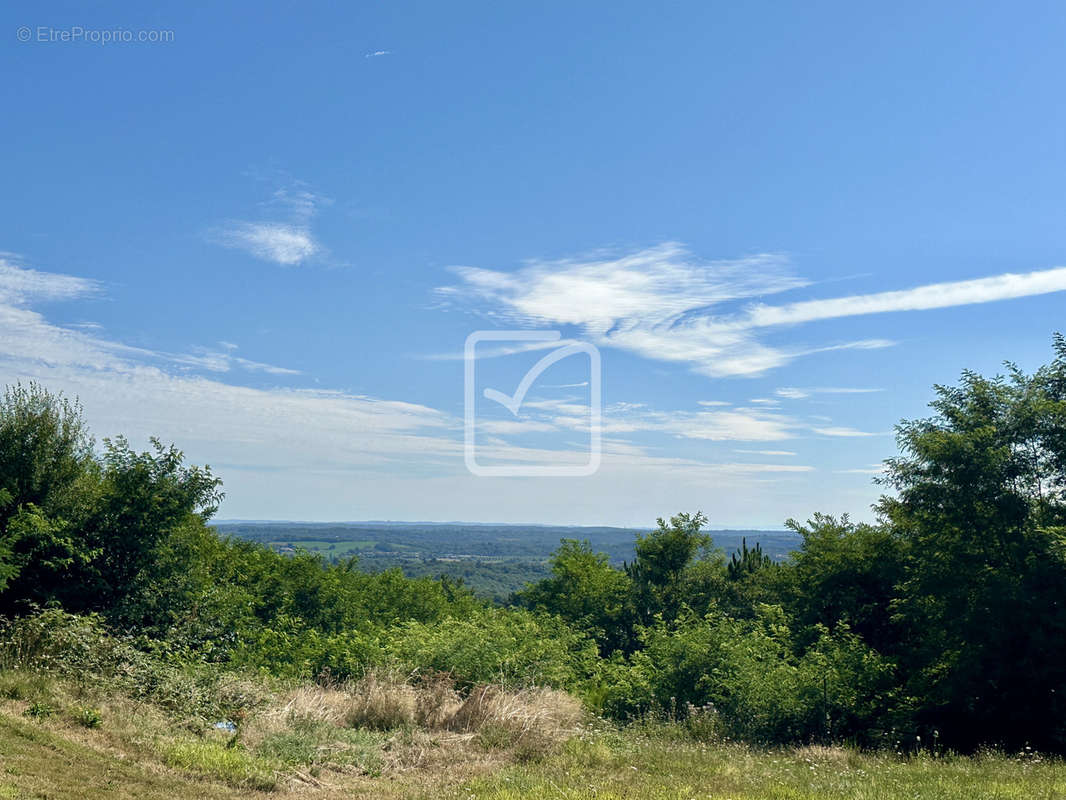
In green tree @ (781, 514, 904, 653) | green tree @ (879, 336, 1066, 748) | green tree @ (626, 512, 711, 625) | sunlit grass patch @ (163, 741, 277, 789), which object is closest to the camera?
sunlit grass patch @ (163, 741, 277, 789)

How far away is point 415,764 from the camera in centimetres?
1029

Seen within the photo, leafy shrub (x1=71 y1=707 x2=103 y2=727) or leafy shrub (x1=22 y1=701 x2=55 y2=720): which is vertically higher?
leafy shrub (x1=22 y1=701 x2=55 y2=720)

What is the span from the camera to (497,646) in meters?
15.7

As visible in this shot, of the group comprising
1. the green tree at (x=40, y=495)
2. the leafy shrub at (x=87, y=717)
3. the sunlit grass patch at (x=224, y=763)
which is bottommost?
the sunlit grass patch at (x=224, y=763)

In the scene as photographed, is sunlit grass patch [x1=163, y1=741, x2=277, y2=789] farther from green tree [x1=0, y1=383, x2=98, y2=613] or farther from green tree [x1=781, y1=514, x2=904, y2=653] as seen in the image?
green tree [x1=781, y1=514, x2=904, y2=653]

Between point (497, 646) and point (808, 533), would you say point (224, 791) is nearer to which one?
point (497, 646)

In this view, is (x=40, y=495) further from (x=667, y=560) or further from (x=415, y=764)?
(x=667, y=560)

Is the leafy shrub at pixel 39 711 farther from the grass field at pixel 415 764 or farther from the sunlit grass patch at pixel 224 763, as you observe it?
the sunlit grass patch at pixel 224 763

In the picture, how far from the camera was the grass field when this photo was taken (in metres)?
8.20

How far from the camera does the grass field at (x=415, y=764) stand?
8.20 m

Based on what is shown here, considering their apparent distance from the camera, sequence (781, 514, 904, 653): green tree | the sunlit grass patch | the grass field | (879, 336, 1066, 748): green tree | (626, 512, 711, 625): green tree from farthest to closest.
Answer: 1. (626, 512, 711, 625): green tree
2. (781, 514, 904, 653): green tree
3. (879, 336, 1066, 748): green tree
4. the sunlit grass patch
5. the grass field

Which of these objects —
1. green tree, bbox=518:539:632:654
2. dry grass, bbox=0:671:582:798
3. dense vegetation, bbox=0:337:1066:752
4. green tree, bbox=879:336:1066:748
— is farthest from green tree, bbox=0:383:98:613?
green tree, bbox=518:539:632:654

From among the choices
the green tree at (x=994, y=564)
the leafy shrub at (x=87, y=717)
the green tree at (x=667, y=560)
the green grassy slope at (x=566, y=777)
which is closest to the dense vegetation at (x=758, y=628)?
the green tree at (x=994, y=564)

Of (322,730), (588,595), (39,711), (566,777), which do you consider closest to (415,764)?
(322,730)
